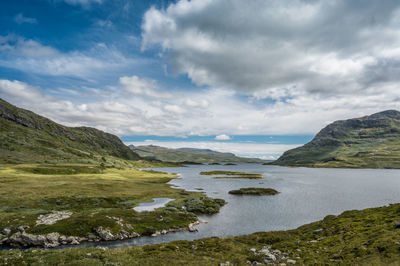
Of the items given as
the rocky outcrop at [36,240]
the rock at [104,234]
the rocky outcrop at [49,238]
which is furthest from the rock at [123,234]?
the rocky outcrop at [36,240]

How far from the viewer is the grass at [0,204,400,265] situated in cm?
2625

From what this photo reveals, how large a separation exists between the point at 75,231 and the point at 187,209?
36.3m

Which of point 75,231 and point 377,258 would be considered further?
point 75,231

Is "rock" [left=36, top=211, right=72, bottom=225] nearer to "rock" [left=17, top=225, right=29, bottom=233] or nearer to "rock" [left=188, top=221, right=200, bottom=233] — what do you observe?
"rock" [left=17, top=225, right=29, bottom=233]

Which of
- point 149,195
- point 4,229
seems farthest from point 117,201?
point 4,229

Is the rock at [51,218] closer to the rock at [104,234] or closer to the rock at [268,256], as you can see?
the rock at [104,234]

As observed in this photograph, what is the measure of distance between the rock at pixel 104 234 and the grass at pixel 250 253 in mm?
16074

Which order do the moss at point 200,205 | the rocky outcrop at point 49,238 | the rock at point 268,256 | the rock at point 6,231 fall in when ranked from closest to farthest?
1. the rock at point 268,256
2. the rocky outcrop at point 49,238
3. the rock at point 6,231
4. the moss at point 200,205

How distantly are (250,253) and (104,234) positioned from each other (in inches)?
1292

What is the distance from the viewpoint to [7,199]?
69.6m

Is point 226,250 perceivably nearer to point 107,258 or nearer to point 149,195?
point 107,258

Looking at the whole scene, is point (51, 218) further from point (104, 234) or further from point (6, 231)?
point (104, 234)

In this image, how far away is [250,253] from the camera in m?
33.5

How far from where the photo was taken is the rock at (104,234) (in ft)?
158
